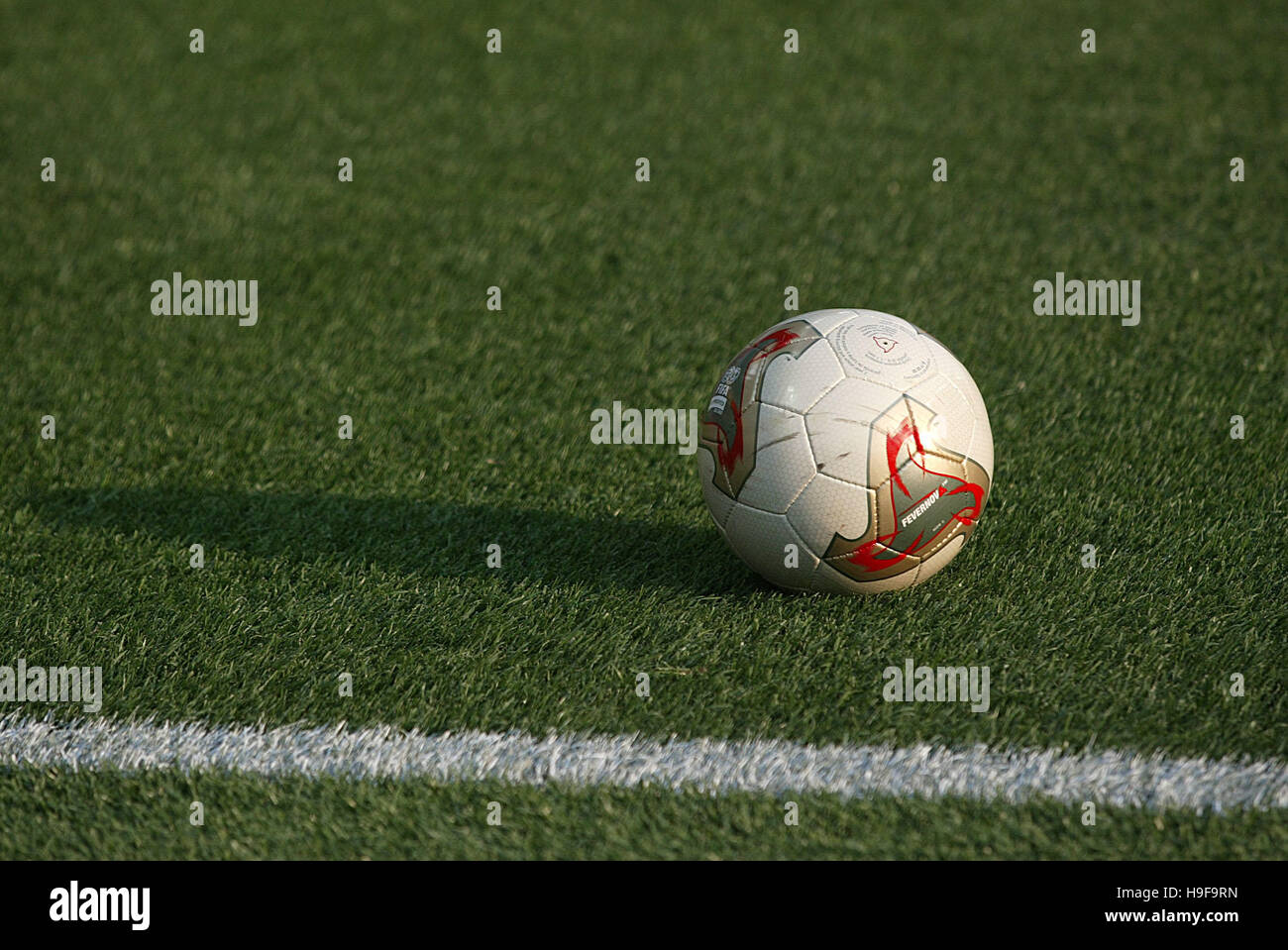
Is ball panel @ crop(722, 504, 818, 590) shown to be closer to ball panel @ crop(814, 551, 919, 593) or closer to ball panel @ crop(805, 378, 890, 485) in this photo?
ball panel @ crop(814, 551, 919, 593)

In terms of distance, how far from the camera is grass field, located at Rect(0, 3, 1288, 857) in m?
3.27

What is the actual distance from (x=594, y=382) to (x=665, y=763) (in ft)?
7.87

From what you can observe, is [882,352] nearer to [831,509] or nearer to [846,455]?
[846,455]

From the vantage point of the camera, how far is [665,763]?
3.17 m

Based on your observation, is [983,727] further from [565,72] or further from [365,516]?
[565,72]

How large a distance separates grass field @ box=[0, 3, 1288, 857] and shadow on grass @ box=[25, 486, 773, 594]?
2cm

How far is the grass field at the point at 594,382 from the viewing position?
3.27m

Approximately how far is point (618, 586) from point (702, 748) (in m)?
0.79

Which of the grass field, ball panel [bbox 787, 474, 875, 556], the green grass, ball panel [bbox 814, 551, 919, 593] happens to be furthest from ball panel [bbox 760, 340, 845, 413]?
the green grass

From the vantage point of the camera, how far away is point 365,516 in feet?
14.3

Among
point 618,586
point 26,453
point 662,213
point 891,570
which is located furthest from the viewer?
point 662,213

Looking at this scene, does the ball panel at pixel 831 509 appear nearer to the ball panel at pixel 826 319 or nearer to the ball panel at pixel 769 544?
the ball panel at pixel 769 544

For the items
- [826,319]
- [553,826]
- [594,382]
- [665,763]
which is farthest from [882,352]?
[594,382]

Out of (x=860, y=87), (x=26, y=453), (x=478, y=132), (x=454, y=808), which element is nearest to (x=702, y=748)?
(x=454, y=808)
